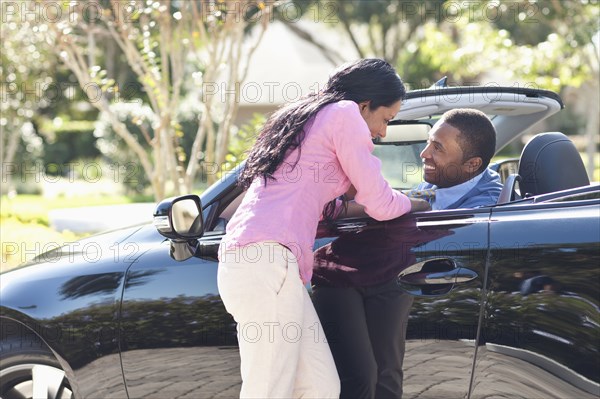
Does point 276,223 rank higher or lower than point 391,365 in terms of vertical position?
higher

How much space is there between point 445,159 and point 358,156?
0.88 metres

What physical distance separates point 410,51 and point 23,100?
14968 millimetres

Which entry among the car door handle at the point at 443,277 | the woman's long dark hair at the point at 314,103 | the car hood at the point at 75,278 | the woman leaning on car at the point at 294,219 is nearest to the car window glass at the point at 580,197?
the car door handle at the point at 443,277

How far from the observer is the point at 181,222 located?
324 centimetres

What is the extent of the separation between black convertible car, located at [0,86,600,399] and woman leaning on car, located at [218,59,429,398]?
25 centimetres

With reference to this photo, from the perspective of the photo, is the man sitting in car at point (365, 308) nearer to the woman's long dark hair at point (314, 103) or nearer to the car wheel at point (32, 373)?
the woman's long dark hair at point (314, 103)

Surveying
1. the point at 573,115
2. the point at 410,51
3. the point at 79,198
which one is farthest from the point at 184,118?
the point at 573,115

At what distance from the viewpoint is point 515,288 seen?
9.14ft

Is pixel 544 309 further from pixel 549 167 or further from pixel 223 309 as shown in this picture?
pixel 223 309

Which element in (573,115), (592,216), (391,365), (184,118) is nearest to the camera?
(592,216)

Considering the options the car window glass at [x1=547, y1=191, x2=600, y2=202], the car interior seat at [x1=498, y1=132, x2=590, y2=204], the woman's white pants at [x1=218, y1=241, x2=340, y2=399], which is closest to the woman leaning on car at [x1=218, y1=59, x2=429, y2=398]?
the woman's white pants at [x1=218, y1=241, x2=340, y2=399]

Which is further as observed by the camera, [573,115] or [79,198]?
[573,115]

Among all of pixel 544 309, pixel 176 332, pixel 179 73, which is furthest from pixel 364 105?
pixel 179 73

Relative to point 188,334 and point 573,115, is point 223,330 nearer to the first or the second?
point 188,334
